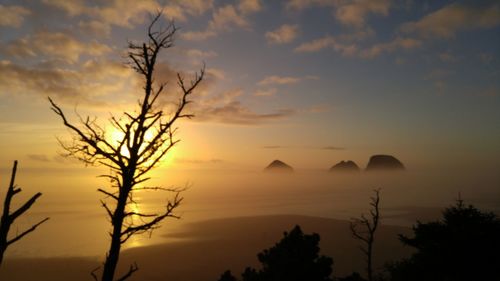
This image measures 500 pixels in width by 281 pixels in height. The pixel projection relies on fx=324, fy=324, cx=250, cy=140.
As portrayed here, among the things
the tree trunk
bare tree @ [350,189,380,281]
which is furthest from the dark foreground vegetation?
the tree trunk

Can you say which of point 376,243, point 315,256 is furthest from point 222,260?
point 315,256

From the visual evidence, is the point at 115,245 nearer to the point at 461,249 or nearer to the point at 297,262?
the point at 297,262

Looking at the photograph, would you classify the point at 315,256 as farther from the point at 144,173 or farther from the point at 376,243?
the point at 376,243

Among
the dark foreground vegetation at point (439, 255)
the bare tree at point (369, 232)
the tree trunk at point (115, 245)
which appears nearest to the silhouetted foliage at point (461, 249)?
the dark foreground vegetation at point (439, 255)

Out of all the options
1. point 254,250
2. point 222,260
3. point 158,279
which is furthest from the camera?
point 254,250

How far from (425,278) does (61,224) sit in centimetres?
9388

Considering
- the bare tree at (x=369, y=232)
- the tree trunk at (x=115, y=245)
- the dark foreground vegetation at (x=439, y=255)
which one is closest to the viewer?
the tree trunk at (x=115, y=245)

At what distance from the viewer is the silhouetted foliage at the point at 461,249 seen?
637 inches

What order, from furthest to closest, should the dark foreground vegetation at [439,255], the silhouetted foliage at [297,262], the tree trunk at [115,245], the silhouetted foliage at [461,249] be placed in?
the silhouetted foliage at [297,262] → the dark foreground vegetation at [439,255] → the silhouetted foliage at [461,249] → the tree trunk at [115,245]

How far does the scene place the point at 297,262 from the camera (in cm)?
1812

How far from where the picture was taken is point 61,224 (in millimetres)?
87688

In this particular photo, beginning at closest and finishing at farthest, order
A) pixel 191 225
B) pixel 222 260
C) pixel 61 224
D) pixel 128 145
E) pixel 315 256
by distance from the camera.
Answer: pixel 128 145 < pixel 315 256 < pixel 222 260 < pixel 191 225 < pixel 61 224

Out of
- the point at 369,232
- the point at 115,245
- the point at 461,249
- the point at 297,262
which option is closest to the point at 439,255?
the point at 461,249

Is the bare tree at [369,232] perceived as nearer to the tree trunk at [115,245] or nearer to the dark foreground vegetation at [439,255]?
the dark foreground vegetation at [439,255]
